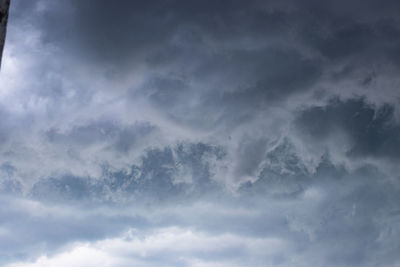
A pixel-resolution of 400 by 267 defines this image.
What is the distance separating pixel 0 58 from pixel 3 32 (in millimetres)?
897

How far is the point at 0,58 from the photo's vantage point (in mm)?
10883

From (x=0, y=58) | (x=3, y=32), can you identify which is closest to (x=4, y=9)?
(x=3, y=32)

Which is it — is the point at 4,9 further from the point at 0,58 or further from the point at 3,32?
the point at 0,58

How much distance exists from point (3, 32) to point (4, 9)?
25.4 inches

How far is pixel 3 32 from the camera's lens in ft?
37.1

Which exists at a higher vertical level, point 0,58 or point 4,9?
point 4,9

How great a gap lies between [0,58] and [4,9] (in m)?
1.51

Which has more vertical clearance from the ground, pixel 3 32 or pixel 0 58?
pixel 3 32
